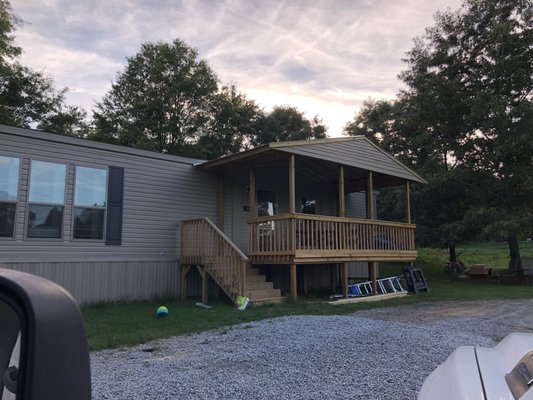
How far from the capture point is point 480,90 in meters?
17.8

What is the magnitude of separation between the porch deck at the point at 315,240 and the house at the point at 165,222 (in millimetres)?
27

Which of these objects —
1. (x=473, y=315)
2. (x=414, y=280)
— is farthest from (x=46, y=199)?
(x=414, y=280)

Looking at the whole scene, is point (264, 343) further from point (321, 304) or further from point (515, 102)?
point (515, 102)

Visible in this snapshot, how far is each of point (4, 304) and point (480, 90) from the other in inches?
773

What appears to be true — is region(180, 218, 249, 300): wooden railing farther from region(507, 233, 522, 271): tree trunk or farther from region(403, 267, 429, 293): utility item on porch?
region(507, 233, 522, 271): tree trunk

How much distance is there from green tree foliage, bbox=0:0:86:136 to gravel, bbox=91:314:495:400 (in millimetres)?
20673

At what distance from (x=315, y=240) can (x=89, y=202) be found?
505cm

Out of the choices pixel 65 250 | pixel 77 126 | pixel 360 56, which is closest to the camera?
pixel 65 250

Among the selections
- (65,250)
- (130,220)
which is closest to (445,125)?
(130,220)

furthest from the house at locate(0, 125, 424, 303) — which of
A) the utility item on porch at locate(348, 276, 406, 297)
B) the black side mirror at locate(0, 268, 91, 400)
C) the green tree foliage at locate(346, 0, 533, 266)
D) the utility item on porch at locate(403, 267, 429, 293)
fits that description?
the black side mirror at locate(0, 268, 91, 400)

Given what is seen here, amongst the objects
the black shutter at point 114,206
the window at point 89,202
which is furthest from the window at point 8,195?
the black shutter at point 114,206

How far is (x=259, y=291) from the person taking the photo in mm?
9312

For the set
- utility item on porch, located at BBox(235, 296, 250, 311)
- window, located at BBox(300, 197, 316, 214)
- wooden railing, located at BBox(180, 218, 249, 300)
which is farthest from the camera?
window, located at BBox(300, 197, 316, 214)

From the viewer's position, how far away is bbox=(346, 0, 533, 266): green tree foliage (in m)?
16.4
